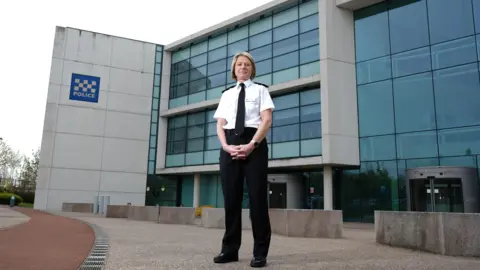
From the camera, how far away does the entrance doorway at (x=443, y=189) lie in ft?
54.4

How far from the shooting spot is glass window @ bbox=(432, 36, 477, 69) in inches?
707

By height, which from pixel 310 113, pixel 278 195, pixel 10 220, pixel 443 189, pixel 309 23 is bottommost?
pixel 10 220

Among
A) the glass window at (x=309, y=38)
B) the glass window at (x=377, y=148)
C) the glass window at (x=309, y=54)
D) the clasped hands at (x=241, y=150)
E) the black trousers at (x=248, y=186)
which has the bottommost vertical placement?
the black trousers at (x=248, y=186)

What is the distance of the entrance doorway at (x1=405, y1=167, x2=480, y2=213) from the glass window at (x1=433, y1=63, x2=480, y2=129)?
243cm

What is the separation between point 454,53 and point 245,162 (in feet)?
59.4

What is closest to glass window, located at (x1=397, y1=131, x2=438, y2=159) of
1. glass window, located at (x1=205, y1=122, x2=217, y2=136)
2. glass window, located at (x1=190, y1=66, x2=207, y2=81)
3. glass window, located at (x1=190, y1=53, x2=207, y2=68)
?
glass window, located at (x1=205, y1=122, x2=217, y2=136)

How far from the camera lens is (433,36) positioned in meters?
19.2

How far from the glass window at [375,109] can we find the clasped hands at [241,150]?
17.9m

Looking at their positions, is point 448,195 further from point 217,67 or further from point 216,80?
point 217,67

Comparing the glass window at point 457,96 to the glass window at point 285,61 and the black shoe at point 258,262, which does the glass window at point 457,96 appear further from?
the black shoe at point 258,262

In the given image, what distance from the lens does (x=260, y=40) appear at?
25.3m

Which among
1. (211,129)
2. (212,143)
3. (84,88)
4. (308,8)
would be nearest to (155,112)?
(84,88)

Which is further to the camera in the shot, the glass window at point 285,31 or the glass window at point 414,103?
the glass window at point 285,31

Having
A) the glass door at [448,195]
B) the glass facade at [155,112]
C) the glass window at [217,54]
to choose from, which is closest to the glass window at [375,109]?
the glass door at [448,195]
